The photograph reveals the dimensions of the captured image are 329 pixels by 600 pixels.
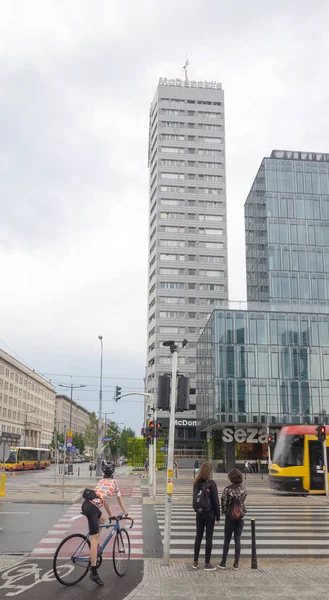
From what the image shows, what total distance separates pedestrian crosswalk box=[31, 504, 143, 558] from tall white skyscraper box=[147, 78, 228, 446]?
239 feet

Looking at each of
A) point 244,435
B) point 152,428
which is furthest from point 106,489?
point 244,435

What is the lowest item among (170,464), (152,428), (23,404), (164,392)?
(170,464)

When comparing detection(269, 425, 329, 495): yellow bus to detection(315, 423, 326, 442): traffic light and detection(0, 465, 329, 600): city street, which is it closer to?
detection(315, 423, 326, 442): traffic light

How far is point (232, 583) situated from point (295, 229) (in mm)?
77765

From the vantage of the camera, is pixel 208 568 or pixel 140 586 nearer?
pixel 140 586

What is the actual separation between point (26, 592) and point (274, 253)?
7664cm

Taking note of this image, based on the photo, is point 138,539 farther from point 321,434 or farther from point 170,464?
point 321,434

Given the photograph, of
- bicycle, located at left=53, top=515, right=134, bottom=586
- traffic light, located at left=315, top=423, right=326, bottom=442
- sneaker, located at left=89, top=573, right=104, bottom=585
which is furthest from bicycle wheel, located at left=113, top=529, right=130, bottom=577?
traffic light, located at left=315, top=423, right=326, bottom=442

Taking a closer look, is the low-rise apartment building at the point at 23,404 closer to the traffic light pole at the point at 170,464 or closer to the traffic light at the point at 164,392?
the traffic light at the point at 164,392

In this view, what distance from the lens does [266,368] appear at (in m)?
58.3

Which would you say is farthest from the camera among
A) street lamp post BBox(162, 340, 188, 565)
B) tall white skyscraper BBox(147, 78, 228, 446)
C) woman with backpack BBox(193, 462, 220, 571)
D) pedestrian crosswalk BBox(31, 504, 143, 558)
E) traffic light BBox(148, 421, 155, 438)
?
tall white skyscraper BBox(147, 78, 228, 446)

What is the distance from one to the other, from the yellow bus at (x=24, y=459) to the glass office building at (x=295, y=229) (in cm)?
3990

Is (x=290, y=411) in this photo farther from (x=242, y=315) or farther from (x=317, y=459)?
(x=317, y=459)

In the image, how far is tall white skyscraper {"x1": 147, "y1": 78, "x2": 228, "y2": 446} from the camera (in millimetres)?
91750
